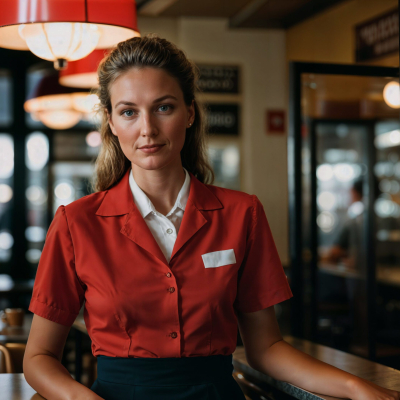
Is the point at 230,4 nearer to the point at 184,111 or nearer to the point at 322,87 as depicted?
the point at 322,87

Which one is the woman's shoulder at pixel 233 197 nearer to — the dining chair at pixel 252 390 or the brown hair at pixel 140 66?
the brown hair at pixel 140 66

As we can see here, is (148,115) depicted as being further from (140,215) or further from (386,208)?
(386,208)

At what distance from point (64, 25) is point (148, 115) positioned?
1270 mm

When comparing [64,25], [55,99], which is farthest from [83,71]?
[55,99]

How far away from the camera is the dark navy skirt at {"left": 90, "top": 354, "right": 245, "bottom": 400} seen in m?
1.40

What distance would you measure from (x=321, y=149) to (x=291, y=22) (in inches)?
59.1

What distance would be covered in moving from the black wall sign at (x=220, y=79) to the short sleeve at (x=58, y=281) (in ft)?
16.3

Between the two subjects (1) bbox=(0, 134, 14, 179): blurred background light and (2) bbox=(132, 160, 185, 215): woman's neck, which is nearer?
(2) bbox=(132, 160, 185, 215): woman's neck

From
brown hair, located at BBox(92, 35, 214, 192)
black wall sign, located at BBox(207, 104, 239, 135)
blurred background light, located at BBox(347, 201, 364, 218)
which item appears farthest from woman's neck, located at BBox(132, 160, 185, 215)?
black wall sign, located at BBox(207, 104, 239, 135)

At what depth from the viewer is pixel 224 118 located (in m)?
6.33

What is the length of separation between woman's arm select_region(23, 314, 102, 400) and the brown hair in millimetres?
439

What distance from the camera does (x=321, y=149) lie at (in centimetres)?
674

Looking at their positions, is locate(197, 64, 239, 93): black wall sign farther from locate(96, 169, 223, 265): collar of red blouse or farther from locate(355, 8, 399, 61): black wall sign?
locate(96, 169, 223, 265): collar of red blouse

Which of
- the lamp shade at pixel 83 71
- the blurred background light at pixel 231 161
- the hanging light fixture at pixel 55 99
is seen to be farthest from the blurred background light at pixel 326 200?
the lamp shade at pixel 83 71
